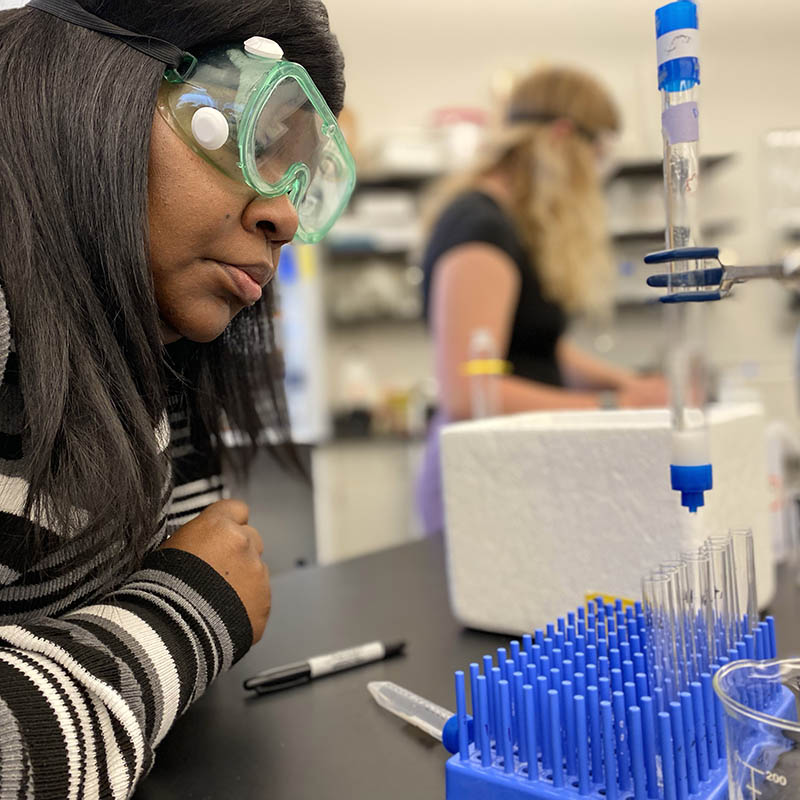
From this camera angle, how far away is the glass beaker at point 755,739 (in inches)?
14.1

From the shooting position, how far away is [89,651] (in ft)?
1.54

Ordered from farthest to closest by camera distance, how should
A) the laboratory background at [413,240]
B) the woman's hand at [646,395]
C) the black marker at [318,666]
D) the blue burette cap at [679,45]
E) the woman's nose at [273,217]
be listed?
the laboratory background at [413,240]
the woman's hand at [646,395]
the black marker at [318,666]
the woman's nose at [273,217]
the blue burette cap at [679,45]

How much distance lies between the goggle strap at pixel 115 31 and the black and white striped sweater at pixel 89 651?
0.20 m

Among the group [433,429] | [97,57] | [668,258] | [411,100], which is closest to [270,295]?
[97,57]

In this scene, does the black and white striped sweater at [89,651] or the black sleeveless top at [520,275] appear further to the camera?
the black sleeveless top at [520,275]

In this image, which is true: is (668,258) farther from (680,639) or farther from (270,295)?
(270,295)

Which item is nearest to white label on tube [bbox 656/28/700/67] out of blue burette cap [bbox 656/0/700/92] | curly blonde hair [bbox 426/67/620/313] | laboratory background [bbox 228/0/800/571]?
blue burette cap [bbox 656/0/700/92]

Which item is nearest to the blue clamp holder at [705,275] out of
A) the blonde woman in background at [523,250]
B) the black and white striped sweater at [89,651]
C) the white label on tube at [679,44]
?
the white label on tube at [679,44]

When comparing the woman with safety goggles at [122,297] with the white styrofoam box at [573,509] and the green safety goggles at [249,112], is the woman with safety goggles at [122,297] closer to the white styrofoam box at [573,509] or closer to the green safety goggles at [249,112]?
the green safety goggles at [249,112]

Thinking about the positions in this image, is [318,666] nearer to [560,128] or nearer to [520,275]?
[520,275]

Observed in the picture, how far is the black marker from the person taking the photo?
0.67 m

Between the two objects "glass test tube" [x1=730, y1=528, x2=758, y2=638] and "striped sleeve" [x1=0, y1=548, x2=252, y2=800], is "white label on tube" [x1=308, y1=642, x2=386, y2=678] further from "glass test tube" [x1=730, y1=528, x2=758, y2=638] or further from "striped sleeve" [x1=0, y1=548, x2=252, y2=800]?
"glass test tube" [x1=730, y1=528, x2=758, y2=638]

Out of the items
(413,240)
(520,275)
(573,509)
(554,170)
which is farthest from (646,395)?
(413,240)

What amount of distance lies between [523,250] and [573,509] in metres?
1.12
